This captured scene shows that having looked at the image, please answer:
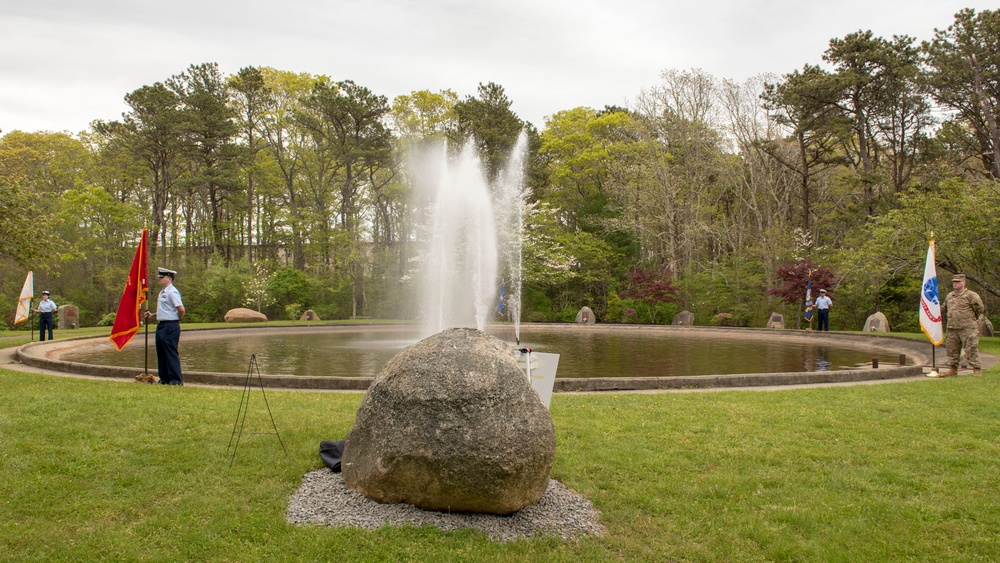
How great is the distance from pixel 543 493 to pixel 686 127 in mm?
36138

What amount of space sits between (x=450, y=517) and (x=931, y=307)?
1247cm

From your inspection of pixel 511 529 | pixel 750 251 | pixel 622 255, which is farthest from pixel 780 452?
pixel 622 255

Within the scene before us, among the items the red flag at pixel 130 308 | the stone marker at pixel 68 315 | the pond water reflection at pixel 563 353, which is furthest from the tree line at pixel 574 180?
the red flag at pixel 130 308

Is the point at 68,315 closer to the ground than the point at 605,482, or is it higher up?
higher up

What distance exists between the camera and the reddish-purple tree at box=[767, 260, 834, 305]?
85.1ft

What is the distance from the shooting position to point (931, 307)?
12.8m

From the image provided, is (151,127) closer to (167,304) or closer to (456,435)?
(167,304)

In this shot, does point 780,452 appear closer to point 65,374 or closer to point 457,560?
point 457,560

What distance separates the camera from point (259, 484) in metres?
5.20

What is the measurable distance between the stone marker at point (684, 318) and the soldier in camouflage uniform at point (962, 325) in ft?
59.7

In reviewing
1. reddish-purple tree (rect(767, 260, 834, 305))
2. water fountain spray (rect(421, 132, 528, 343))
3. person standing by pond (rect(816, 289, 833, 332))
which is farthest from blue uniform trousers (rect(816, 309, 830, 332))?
water fountain spray (rect(421, 132, 528, 343))

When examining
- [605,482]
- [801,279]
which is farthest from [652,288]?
[605,482]

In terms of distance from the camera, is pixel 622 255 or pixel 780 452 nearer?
pixel 780 452

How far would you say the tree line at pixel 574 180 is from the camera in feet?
96.5
